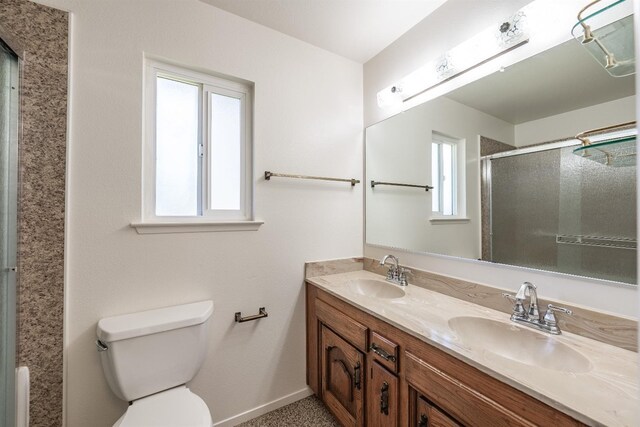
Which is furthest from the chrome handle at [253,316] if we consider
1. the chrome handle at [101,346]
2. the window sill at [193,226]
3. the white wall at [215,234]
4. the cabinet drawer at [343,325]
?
the chrome handle at [101,346]

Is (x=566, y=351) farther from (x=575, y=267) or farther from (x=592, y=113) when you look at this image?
(x=592, y=113)

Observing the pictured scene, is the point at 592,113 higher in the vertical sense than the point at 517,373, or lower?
higher

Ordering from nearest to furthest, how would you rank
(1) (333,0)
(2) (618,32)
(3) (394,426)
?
(2) (618,32)
(3) (394,426)
(1) (333,0)

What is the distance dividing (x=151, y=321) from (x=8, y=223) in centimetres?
66

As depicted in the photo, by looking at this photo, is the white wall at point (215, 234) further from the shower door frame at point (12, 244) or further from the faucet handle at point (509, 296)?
the faucet handle at point (509, 296)

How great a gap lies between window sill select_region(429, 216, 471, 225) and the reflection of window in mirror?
25 millimetres

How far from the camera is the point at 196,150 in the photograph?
1553 mm

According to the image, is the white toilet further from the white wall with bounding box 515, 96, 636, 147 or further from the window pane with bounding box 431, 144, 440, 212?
the white wall with bounding box 515, 96, 636, 147

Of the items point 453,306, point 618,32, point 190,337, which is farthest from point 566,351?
point 190,337

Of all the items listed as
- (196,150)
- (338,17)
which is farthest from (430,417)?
(338,17)

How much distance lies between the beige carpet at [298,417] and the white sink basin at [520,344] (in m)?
1.04

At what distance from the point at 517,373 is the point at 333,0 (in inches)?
73.0

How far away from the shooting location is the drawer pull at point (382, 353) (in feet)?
3.66

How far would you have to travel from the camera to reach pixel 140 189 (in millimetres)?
1329
